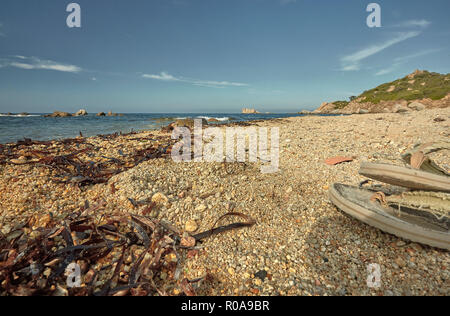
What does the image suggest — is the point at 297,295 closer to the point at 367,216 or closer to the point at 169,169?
the point at 367,216

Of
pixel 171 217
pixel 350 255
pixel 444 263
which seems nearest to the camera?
pixel 444 263

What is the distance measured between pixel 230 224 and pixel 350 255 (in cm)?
137

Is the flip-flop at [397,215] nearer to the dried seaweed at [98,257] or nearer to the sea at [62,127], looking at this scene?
the dried seaweed at [98,257]

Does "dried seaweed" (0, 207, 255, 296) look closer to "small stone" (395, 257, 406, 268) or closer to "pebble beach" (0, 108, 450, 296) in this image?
"pebble beach" (0, 108, 450, 296)

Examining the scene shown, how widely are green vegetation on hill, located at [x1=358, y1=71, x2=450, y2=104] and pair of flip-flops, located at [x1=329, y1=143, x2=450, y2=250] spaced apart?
63122mm

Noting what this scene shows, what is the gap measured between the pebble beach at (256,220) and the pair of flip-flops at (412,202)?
0.25 meters

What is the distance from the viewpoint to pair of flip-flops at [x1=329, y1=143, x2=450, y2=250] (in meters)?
1.95

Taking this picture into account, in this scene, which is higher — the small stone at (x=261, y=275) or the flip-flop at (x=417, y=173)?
the flip-flop at (x=417, y=173)

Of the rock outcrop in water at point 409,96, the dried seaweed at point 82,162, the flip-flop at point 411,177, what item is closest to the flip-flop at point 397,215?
the flip-flop at point 411,177

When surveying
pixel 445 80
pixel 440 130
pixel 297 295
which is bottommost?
pixel 297 295

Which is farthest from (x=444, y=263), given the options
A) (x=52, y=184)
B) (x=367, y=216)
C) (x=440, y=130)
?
(x=440, y=130)

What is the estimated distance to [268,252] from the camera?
2.18m

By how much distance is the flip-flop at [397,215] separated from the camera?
1.92 meters

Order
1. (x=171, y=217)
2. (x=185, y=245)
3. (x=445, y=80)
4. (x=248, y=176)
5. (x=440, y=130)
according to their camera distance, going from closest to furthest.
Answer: (x=185, y=245) → (x=171, y=217) → (x=248, y=176) → (x=440, y=130) → (x=445, y=80)
